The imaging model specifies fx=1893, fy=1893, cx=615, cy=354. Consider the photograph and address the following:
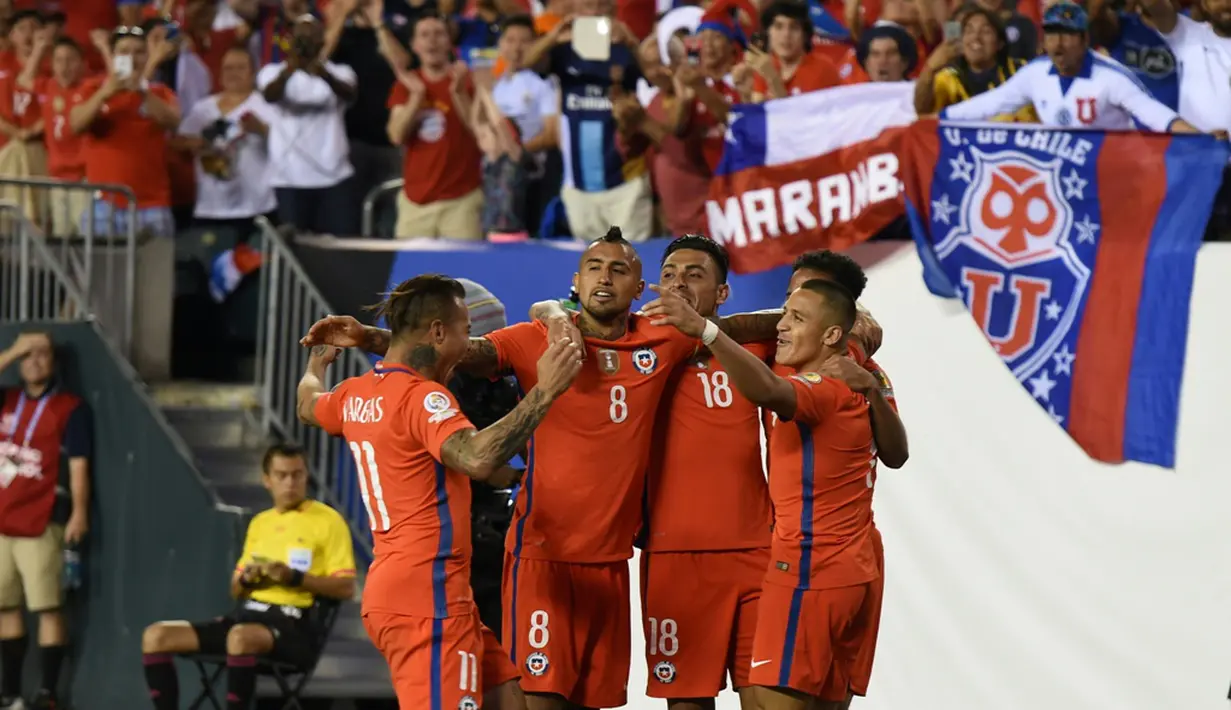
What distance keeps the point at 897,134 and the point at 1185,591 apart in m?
2.72

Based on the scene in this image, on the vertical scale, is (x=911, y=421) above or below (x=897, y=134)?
below

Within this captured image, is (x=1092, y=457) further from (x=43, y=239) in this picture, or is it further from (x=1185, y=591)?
(x=43, y=239)

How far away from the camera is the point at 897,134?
32.3 ft

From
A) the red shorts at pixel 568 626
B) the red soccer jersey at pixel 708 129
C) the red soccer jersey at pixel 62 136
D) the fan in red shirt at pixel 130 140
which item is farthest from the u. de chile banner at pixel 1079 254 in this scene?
the red soccer jersey at pixel 62 136

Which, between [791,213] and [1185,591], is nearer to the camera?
[1185,591]

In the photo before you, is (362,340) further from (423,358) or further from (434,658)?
(434,658)

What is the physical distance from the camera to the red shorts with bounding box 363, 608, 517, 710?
631cm

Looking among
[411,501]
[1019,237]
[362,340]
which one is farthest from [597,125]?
[411,501]

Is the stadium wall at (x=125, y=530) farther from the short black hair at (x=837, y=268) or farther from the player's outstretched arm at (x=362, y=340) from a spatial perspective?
the short black hair at (x=837, y=268)

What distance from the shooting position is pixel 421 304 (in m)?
6.45

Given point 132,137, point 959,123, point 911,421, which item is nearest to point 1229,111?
point 959,123

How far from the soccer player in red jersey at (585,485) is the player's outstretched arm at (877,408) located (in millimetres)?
712

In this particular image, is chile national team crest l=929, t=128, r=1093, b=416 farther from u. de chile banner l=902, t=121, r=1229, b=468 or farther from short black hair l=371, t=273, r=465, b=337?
short black hair l=371, t=273, r=465, b=337

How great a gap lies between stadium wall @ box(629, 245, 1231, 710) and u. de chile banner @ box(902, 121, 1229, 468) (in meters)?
0.11
